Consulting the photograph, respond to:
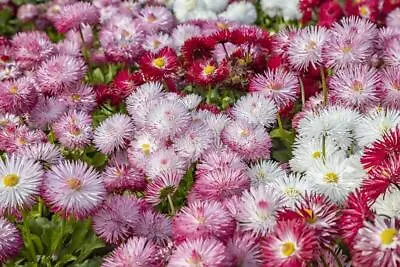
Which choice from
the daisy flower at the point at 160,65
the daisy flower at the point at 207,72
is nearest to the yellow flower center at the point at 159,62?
the daisy flower at the point at 160,65

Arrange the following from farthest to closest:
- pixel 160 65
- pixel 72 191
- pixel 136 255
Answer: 1. pixel 160 65
2. pixel 72 191
3. pixel 136 255

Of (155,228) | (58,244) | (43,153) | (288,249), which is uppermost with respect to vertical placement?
(288,249)

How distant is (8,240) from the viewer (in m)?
2.41

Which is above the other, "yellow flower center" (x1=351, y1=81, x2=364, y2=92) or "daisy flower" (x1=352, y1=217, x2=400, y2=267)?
"daisy flower" (x1=352, y1=217, x2=400, y2=267)

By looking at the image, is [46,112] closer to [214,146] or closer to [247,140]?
[214,146]

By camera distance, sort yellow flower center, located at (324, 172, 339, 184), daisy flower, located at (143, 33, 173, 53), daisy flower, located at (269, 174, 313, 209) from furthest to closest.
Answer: daisy flower, located at (143, 33, 173, 53)
yellow flower center, located at (324, 172, 339, 184)
daisy flower, located at (269, 174, 313, 209)

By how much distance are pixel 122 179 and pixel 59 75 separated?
0.87m

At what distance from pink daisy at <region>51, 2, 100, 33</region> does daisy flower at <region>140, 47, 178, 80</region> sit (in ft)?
2.63

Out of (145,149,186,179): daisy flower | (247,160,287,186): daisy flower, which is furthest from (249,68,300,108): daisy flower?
(145,149,186,179): daisy flower

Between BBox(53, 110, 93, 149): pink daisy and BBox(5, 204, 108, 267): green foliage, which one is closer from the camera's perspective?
BBox(5, 204, 108, 267): green foliage

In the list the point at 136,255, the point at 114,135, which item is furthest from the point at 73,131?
the point at 136,255

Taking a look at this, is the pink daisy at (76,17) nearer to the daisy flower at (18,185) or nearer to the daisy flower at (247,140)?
the daisy flower at (247,140)

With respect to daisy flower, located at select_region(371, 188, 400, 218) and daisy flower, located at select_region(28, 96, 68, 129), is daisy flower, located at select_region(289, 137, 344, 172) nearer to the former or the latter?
daisy flower, located at select_region(371, 188, 400, 218)

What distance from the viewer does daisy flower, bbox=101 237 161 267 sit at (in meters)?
2.17
